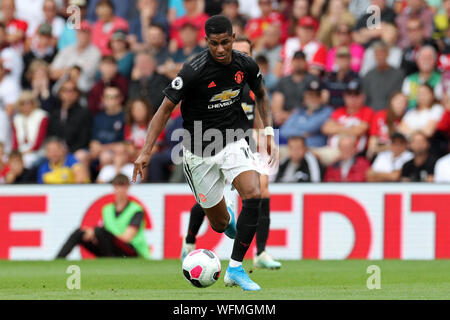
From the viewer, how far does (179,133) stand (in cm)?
1731

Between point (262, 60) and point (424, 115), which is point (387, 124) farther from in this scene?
point (262, 60)

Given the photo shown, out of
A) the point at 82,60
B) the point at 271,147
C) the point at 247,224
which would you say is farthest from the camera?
the point at 82,60

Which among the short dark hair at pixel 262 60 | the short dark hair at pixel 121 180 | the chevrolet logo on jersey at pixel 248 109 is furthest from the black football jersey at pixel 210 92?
the short dark hair at pixel 262 60

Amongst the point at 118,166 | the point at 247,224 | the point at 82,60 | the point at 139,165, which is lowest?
the point at 118,166

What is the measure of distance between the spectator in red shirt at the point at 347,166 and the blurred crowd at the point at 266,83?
0.05ft

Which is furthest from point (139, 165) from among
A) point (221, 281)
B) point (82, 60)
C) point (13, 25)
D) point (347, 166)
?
point (13, 25)

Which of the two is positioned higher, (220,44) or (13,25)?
(220,44)

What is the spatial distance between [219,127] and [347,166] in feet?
21.9

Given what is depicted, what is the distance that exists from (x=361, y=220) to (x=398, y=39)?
14.1ft

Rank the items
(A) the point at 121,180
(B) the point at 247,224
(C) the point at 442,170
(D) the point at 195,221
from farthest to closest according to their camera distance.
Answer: (C) the point at 442,170
(A) the point at 121,180
(D) the point at 195,221
(B) the point at 247,224

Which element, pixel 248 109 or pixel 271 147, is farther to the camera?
pixel 248 109

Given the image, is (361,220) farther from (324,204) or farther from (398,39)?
(398,39)

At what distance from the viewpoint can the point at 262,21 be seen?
63.8 feet

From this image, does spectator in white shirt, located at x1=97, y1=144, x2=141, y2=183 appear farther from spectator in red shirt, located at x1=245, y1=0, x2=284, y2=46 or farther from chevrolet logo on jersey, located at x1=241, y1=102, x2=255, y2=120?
chevrolet logo on jersey, located at x1=241, y1=102, x2=255, y2=120
